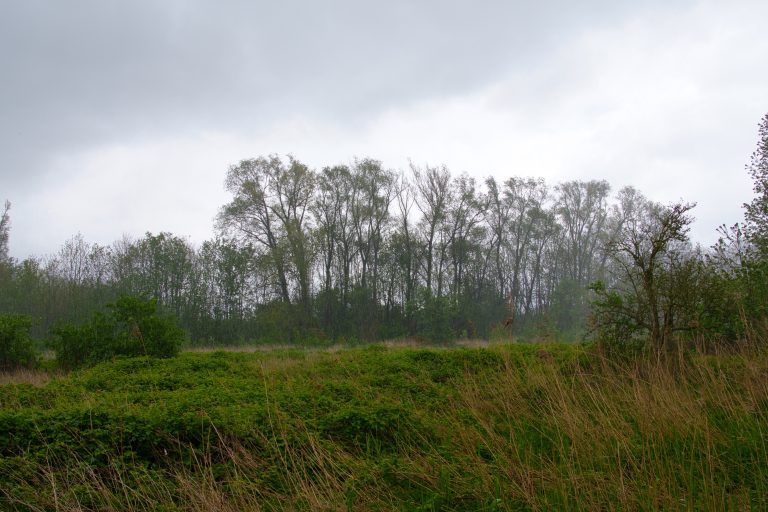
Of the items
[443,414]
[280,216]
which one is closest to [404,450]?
[443,414]

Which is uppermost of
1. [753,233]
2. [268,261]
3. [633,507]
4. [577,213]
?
[577,213]

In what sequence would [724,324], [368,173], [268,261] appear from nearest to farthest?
[724,324]
[268,261]
[368,173]

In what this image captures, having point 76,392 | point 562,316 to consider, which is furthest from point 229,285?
point 76,392

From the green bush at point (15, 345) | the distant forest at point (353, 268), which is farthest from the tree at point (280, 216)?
the green bush at point (15, 345)

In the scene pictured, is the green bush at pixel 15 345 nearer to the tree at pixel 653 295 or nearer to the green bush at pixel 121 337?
the green bush at pixel 121 337

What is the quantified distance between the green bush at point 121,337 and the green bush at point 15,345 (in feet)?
4.24

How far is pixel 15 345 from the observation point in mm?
15109

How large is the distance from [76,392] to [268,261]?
30515mm

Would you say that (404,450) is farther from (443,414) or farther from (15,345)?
(15,345)

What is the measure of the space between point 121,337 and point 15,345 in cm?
375

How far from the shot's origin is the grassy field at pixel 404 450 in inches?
151

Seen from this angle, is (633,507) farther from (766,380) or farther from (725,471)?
(766,380)

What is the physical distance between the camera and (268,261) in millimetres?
38594

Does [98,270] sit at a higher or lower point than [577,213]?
lower
